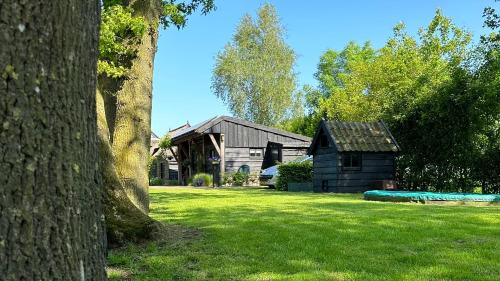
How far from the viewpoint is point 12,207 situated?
6.35 ft

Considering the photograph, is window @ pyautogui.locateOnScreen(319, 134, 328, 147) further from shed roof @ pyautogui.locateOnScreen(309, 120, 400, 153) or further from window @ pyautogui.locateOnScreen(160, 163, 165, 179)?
window @ pyautogui.locateOnScreen(160, 163, 165, 179)

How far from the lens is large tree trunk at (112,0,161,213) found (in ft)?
31.1

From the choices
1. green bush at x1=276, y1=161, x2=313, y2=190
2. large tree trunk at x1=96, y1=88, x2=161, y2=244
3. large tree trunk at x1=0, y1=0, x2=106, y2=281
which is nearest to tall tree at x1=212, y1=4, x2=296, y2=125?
green bush at x1=276, y1=161, x2=313, y2=190

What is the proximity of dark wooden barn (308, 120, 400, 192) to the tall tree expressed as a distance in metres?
30.4

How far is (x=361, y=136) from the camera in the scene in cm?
2156

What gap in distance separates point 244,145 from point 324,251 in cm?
3092

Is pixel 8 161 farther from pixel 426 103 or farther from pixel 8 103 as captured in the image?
pixel 426 103

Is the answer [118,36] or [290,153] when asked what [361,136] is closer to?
[118,36]

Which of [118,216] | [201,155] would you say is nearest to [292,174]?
[201,155]

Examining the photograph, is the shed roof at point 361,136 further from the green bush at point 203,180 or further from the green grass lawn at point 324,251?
the green bush at point 203,180

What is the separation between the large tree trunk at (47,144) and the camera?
1.95m

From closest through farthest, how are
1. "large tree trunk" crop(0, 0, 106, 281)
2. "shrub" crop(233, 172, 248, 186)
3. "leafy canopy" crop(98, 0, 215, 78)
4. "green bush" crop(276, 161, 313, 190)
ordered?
1. "large tree trunk" crop(0, 0, 106, 281)
2. "leafy canopy" crop(98, 0, 215, 78)
3. "green bush" crop(276, 161, 313, 190)
4. "shrub" crop(233, 172, 248, 186)

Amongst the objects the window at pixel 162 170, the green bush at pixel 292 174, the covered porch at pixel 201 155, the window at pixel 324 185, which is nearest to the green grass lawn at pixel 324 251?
the window at pixel 324 185

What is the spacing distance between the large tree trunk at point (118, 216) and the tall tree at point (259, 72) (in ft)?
148
